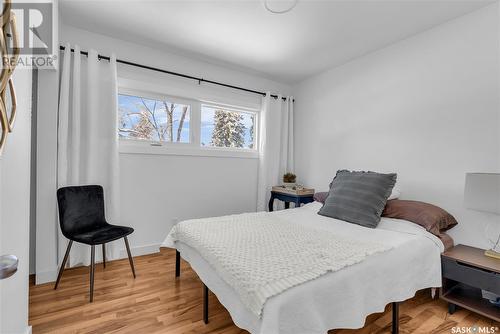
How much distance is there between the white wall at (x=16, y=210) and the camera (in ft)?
3.68

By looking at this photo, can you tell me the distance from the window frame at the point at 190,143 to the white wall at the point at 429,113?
1220 millimetres

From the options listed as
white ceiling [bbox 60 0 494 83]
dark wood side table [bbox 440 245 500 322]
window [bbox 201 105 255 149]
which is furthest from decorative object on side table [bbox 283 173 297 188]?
dark wood side table [bbox 440 245 500 322]

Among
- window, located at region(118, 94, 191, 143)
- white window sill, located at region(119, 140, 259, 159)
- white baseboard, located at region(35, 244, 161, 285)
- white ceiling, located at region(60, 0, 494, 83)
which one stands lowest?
white baseboard, located at region(35, 244, 161, 285)

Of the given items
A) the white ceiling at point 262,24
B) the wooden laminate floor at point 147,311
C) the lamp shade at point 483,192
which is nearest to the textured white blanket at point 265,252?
the wooden laminate floor at point 147,311

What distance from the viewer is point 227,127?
143 inches

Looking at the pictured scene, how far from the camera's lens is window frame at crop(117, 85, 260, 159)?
2872 mm

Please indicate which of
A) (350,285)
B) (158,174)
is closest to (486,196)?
(350,285)

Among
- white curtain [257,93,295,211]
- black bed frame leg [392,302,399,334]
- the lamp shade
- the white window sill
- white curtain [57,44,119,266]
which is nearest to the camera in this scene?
black bed frame leg [392,302,399,334]

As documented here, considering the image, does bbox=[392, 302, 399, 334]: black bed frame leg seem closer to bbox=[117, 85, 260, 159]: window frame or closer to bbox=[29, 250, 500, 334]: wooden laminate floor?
bbox=[29, 250, 500, 334]: wooden laminate floor

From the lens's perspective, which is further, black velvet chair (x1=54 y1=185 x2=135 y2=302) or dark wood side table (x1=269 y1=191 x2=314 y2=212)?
dark wood side table (x1=269 y1=191 x2=314 y2=212)

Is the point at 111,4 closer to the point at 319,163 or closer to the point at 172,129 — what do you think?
the point at 172,129

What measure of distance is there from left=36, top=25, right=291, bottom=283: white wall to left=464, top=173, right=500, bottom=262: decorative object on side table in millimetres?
2488

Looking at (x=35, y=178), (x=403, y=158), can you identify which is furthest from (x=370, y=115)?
(x=35, y=178)

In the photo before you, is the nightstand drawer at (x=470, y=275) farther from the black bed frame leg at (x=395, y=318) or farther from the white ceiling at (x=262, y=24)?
the white ceiling at (x=262, y=24)
